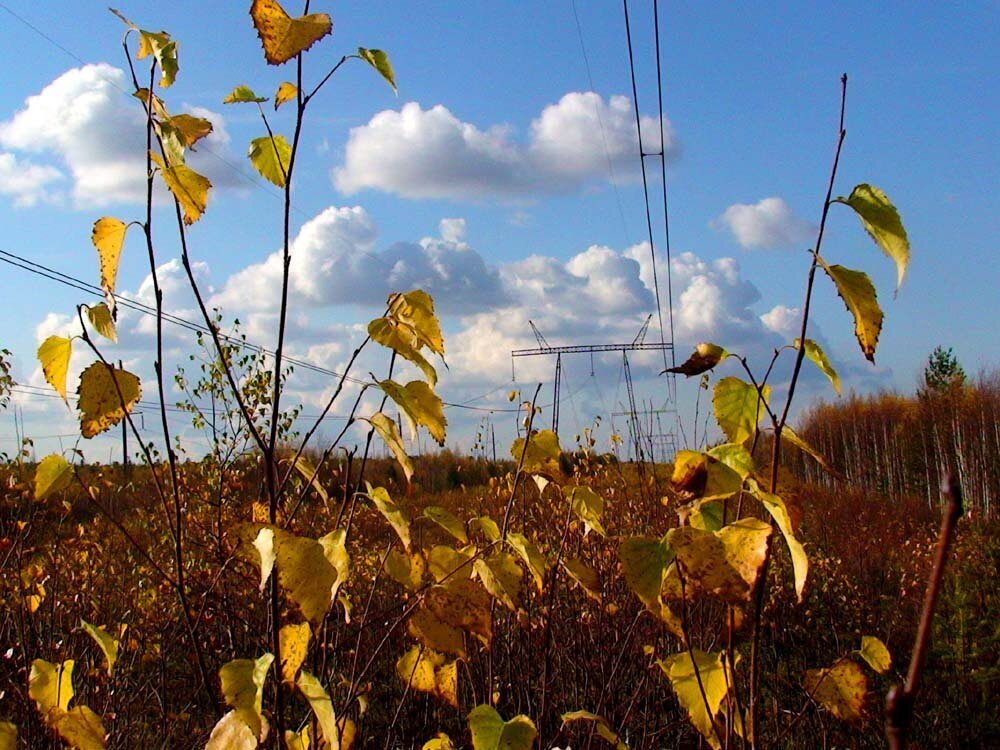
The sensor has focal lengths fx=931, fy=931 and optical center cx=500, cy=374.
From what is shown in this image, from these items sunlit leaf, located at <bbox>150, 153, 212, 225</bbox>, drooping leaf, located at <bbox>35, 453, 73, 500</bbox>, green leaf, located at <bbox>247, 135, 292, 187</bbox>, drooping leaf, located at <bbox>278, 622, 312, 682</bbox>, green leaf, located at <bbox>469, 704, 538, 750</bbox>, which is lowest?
green leaf, located at <bbox>469, 704, 538, 750</bbox>

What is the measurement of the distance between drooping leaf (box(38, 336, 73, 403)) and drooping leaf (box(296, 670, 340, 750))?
0.42 metres

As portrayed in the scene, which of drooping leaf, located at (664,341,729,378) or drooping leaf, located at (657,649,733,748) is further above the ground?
drooping leaf, located at (664,341,729,378)

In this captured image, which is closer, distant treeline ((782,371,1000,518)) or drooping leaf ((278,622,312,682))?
drooping leaf ((278,622,312,682))

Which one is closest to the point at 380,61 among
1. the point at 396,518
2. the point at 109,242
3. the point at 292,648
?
the point at 109,242

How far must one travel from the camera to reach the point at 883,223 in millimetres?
798

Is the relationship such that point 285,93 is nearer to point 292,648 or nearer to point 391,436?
point 391,436

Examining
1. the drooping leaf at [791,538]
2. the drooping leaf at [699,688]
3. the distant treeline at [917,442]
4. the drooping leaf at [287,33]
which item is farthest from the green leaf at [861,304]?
the distant treeline at [917,442]

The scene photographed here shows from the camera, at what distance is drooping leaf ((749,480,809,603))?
68 centimetres

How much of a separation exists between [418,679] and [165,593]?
106 inches

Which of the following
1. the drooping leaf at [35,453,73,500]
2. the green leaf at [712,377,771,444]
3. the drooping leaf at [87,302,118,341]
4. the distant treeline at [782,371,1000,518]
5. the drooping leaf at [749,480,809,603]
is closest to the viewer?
the drooping leaf at [749,480,809,603]

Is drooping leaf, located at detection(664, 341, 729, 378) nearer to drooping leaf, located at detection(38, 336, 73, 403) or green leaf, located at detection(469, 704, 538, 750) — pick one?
green leaf, located at detection(469, 704, 538, 750)

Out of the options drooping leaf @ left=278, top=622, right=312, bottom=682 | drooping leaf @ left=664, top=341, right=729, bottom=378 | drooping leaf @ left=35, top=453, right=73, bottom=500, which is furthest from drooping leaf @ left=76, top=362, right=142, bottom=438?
drooping leaf @ left=664, top=341, right=729, bottom=378

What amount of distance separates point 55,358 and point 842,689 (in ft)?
→ 3.15

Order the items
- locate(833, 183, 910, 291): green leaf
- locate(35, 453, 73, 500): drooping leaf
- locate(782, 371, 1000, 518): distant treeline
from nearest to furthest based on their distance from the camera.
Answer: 1. locate(833, 183, 910, 291): green leaf
2. locate(35, 453, 73, 500): drooping leaf
3. locate(782, 371, 1000, 518): distant treeline
